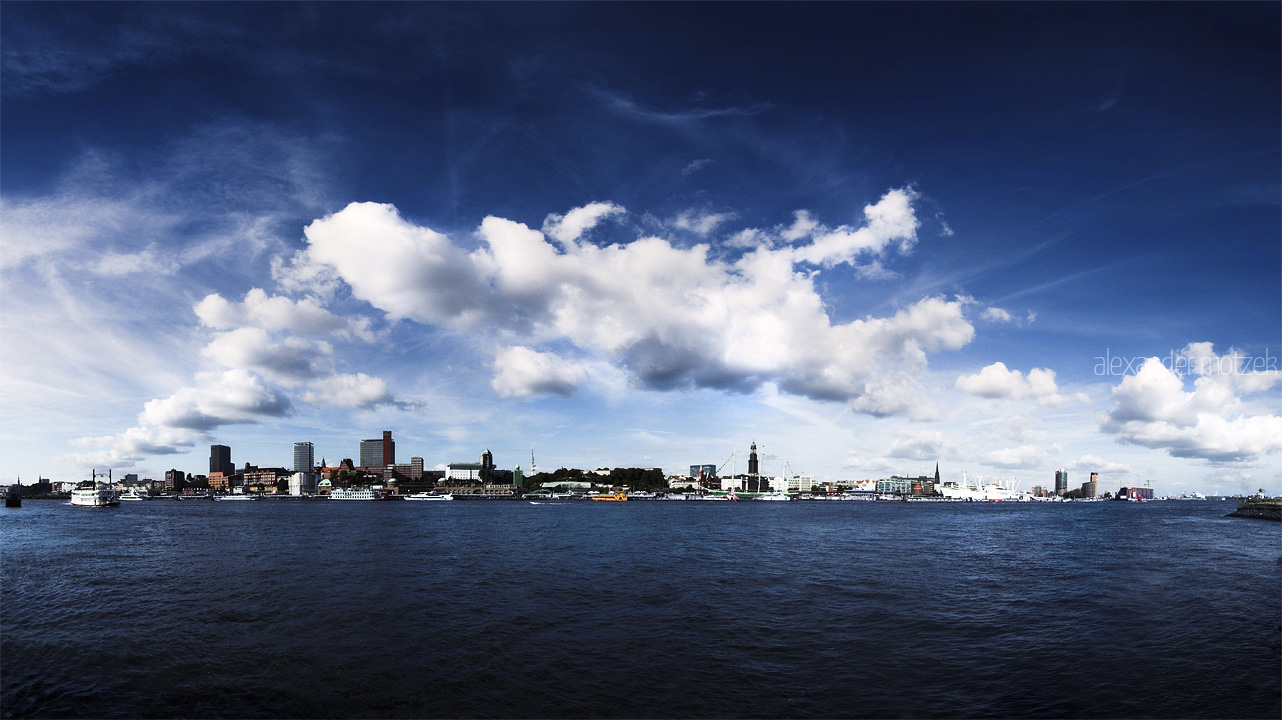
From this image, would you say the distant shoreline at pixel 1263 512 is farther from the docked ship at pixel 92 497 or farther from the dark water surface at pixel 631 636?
the docked ship at pixel 92 497

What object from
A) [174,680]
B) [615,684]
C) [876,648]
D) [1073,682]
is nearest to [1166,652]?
[1073,682]

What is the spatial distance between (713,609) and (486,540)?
45653 millimetres

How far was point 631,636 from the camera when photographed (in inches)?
1053

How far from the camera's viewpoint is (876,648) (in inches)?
992

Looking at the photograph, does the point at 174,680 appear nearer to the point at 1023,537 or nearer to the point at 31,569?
the point at 31,569

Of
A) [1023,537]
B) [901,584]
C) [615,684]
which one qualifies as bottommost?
[1023,537]

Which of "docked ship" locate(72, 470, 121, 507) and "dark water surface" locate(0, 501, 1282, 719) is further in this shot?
"docked ship" locate(72, 470, 121, 507)

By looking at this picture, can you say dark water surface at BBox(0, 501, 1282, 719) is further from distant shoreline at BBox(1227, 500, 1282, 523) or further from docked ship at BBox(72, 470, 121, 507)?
docked ship at BBox(72, 470, 121, 507)

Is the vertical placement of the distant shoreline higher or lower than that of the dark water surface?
lower

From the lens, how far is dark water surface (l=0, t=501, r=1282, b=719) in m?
19.5

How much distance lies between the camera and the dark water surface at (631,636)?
1945cm

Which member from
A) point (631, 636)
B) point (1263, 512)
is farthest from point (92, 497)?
point (1263, 512)

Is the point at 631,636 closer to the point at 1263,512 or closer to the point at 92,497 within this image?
the point at 1263,512

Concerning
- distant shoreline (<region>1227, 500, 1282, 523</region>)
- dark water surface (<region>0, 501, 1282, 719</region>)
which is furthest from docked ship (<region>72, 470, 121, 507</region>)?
distant shoreline (<region>1227, 500, 1282, 523</region>)
